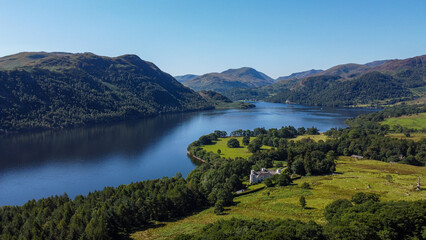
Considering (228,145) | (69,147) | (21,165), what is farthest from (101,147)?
(228,145)

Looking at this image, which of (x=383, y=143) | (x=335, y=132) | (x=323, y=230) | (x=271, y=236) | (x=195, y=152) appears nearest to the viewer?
(x=271, y=236)

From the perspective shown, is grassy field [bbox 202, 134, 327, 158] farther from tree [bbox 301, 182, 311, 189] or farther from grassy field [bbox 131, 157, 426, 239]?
tree [bbox 301, 182, 311, 189]

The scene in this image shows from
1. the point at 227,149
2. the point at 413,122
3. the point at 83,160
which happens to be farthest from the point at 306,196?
the point at 413,122

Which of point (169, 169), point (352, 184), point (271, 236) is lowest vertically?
point (169, 169)

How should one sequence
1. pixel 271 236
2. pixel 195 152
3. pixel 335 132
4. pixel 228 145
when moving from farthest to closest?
1. pixel 335 132
2. pixel 228 145
3. pixel 195 152
4. pixel 271 236

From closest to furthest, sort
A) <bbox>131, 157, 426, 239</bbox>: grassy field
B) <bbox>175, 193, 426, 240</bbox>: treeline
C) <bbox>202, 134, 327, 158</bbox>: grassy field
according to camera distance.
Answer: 1. <bbox>175, 193, 426, 240</bbox>: treeline
2. <bbox>131, 157, 426, 239</bbox>: grassy field
3. <bbox>202, 134, 327, 158</bbox>: grassy field

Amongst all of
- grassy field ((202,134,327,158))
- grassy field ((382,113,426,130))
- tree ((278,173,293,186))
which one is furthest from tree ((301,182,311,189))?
grassy field ((382,113,426,130))

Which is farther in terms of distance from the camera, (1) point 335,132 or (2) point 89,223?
(1) point 335,132

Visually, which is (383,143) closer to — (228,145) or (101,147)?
(228,145)

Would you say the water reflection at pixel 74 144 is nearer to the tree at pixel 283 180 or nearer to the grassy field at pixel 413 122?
the tree at pixel 283 180
